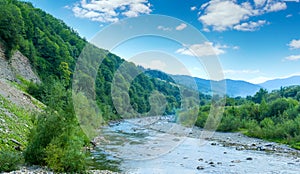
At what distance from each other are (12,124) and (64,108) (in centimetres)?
603

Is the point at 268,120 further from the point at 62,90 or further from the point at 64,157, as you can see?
the point at 64,157

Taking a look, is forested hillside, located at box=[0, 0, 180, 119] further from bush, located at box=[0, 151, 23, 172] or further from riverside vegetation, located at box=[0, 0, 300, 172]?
bush, located at box=[0, 151, 23, 172]

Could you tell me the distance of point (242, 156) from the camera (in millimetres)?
35719

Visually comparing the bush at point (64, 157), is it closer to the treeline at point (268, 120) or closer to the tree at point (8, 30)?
the treeline at point (268, 120)

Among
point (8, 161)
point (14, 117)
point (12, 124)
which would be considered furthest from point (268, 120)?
point (8, 161)

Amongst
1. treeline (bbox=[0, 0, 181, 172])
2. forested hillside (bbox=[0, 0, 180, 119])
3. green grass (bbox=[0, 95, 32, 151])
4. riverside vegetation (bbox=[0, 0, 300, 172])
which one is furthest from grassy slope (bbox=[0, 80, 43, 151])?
forested hillside (bbox=[0, 0, 180, 119])

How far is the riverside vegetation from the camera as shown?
18.5m

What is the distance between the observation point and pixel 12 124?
78.3ft

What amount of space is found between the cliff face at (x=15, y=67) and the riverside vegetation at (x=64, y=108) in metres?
1.63

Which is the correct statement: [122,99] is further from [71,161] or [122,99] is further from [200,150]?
[71,161]

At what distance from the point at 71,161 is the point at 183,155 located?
752 inches

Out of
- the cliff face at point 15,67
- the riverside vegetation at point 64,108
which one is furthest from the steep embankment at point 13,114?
the riverside vegetation at point 64,108

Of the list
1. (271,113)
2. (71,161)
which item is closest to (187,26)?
(71,161)

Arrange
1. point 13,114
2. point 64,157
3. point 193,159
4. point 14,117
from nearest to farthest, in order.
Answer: point 64,157 < point 14,117 < point 13,114 < point 193,159
